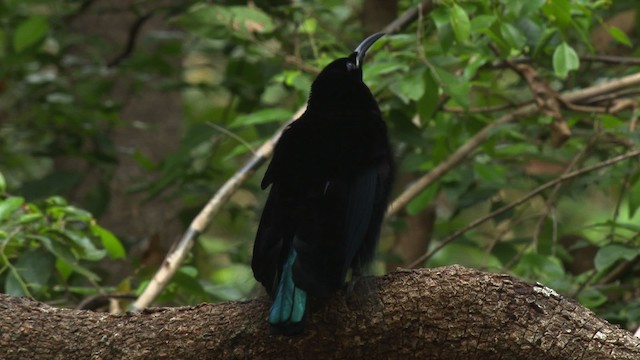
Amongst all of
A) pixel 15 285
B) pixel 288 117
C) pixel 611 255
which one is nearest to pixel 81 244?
pixel 15 285

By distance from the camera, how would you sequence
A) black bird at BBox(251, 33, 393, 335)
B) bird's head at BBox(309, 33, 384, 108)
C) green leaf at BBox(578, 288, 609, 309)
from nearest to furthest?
black bird at BBox(251, 33, 393, 335) < bird's head at BBox(309, 33, 384, 108) < green leaf at BBox(578, 288, 609, 309)

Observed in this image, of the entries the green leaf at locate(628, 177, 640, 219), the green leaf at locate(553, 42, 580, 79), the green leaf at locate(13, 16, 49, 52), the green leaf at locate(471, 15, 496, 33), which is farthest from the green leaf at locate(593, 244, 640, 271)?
the green leaf at locate(13, 16, 49, 52)

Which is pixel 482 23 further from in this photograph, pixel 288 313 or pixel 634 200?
pixel 288 313

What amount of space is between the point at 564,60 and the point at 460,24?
1.65 ft

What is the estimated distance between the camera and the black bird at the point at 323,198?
281 cm

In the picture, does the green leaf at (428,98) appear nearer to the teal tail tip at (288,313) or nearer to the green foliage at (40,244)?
the green foliage at (40,244)

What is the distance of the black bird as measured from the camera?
2.81 m

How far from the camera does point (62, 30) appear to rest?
232 inches

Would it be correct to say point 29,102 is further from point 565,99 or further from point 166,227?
point 565,99

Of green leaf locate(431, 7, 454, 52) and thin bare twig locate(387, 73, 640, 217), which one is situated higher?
green leaf locate(431, 7, 454, 52)

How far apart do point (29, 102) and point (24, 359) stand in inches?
140

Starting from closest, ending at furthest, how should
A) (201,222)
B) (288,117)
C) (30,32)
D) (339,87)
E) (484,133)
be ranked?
(339,87) < (201,222) < (288,117) < (484,133) < (30,32)

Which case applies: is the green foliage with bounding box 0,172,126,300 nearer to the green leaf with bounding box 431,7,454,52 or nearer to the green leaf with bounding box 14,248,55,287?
the green leaf with bounding box 14,248,55,287

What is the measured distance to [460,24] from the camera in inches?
145
